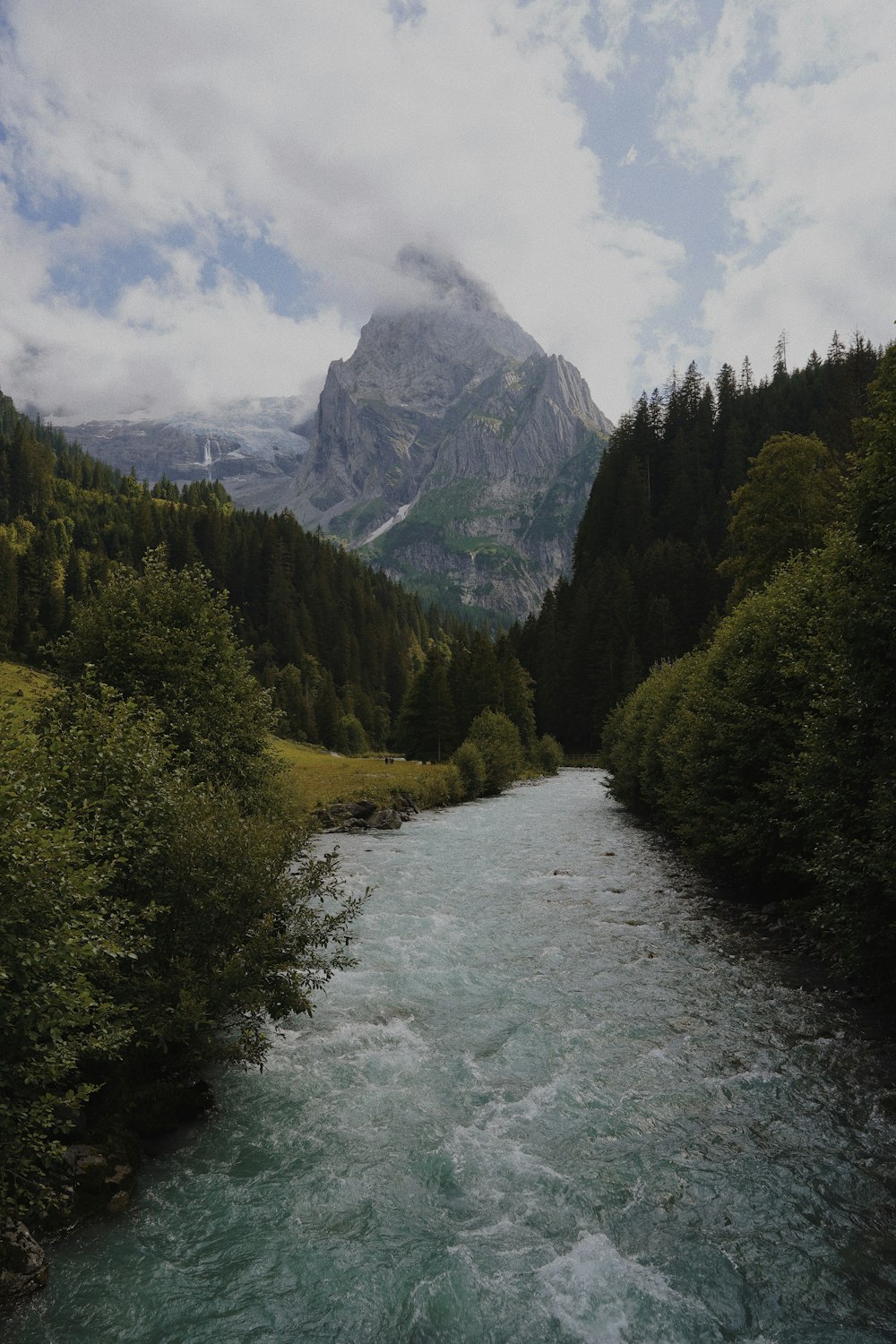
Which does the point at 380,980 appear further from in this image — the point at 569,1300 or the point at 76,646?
the point at 76,646

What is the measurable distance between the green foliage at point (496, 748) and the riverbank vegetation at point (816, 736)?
2802 cm

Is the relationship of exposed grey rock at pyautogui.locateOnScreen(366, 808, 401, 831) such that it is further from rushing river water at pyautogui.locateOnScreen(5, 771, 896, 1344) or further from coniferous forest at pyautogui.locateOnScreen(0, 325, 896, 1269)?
rushing river water at pyautogui.locateOnScreen(5, 771, 896, 1344)

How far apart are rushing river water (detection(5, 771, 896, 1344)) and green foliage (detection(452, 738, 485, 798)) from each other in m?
49.5

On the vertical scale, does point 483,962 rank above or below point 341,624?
below

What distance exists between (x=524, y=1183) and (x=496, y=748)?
65939mm

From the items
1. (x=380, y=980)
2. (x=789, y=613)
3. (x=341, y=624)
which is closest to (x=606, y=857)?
(x=789, y=613)

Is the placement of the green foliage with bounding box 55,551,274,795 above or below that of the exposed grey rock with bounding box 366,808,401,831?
above

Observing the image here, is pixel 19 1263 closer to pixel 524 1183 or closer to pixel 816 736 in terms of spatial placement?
pixel 524 1183

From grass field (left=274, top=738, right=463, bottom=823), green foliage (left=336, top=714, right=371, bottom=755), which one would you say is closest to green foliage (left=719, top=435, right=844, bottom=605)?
grass field (left=274, top=738, right=463, bottom=823)

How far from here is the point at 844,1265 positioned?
30.8 ft

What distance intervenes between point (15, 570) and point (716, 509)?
148567 millimetres

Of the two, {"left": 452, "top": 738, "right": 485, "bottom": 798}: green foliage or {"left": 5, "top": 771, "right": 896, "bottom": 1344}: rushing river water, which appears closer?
{"left": 5, "top": 771, "right": 896, "bottom": 1344}: rushing river water

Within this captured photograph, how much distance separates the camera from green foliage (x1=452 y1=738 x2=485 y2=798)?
70250 millimetres

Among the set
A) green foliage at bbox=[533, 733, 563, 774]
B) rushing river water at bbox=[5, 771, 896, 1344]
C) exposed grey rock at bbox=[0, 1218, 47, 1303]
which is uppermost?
exposed grey rock at bbox=[0, 1218, 47, 1303]
